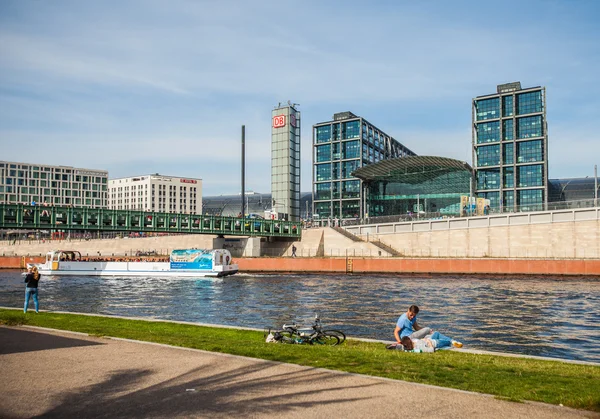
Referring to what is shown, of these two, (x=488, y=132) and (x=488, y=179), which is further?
(x=488, y=132)

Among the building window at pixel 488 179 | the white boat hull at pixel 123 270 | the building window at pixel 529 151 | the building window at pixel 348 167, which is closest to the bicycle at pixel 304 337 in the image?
the white boat hull at pixel 123 270

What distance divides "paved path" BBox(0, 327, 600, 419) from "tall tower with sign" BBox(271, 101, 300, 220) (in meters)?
122

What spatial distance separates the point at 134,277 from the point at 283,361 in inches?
2575

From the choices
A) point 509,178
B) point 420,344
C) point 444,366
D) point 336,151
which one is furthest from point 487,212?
point 444,366

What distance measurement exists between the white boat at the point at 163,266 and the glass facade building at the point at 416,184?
195 feet

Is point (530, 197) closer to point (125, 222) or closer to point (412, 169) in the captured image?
point (412, 169)

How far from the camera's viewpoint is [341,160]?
14700 cm

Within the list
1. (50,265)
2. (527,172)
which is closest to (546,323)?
(50,265)

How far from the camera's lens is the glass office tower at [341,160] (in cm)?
14475

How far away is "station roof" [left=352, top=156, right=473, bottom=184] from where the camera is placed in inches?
4710

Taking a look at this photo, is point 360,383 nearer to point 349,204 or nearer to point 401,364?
point 401,364

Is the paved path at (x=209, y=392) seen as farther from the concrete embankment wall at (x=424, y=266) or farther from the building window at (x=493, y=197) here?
the building window at (x=493, y=197)

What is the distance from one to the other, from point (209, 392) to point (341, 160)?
13814 centimetres

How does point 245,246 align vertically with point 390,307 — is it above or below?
above
